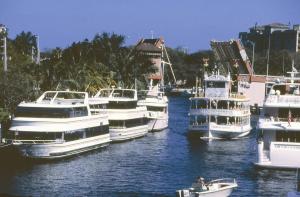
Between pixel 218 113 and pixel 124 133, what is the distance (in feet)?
36.4

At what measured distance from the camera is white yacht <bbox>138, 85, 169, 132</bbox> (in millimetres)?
84250

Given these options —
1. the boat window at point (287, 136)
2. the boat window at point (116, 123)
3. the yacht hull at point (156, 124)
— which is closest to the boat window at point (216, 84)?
the yacht hull at point (156, 124)

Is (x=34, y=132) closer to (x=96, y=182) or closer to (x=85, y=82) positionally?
(x=96, y=182)

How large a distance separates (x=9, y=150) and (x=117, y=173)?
9.58 metres

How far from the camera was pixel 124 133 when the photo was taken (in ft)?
233

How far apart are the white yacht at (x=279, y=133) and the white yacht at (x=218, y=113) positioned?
20.7 meters

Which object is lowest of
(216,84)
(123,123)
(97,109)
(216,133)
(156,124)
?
(216,133)

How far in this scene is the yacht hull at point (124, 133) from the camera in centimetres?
6988

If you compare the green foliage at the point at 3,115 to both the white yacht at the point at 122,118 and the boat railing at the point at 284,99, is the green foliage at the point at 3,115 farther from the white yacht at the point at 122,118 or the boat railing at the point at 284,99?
the boat railing at the point at 284,99

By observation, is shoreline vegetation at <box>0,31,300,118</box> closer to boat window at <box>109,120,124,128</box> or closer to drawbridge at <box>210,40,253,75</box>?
boat window at <box>109,120,124,128</box>

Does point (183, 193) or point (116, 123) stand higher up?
point (116, 123)

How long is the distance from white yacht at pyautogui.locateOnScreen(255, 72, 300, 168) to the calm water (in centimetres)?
100

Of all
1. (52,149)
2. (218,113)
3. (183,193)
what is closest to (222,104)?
(218,113)

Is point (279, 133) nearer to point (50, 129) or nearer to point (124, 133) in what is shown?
point (50, 129)
